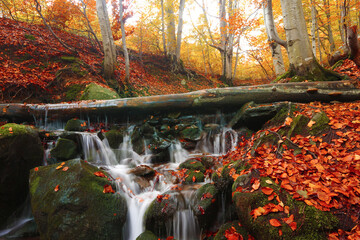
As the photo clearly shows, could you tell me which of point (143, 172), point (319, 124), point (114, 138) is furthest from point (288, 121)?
point (114, 138)

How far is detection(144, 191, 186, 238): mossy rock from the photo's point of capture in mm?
3291

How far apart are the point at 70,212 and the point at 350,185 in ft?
12.7

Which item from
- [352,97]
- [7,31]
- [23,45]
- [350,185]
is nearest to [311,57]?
[352,97]

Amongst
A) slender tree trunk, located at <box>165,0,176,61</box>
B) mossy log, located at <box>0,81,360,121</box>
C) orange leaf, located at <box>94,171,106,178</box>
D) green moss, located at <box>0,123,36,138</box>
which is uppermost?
slender tree trunk, located at <box>165,0,176,61</box>

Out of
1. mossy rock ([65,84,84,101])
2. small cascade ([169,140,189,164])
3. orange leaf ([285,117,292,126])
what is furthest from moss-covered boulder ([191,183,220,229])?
mossy rock ([65,84,84,101])

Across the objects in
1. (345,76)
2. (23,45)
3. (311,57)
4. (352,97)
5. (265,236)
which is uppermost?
(23,45)

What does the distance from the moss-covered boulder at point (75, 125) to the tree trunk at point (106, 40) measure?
4.46 metres

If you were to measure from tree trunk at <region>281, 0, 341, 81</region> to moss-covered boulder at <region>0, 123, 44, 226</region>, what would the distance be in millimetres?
8103

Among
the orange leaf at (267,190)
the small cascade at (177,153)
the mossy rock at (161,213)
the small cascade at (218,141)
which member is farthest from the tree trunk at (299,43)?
the mossy rock at (161,213)

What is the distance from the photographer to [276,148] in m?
3.40

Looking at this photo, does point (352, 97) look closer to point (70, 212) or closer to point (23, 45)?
point (70, 212)

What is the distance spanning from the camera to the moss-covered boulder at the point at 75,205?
2844 millimetres

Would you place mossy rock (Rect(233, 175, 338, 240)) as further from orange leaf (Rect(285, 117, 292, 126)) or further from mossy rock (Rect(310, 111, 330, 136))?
orange leaf (Rect(285, 117, 292, 126))

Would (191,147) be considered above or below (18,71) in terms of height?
below
